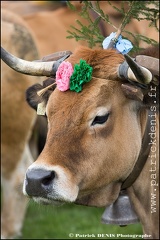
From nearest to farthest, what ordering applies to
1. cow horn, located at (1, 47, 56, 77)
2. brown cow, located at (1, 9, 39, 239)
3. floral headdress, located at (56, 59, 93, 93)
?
floral headdress, located at (56, 59, 93, 93) → cow horn, located at (1, 47, 56, 77) → brown cow, located at (1, 9, 39, 239)

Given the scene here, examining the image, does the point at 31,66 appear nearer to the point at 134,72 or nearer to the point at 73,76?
the point at 73,76

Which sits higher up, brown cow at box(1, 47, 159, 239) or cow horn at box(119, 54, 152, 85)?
cow horn at box(119, 54, 152, 85)

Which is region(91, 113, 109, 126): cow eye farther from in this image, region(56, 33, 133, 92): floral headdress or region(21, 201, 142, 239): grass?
region(21, 201, 142, 239): grass

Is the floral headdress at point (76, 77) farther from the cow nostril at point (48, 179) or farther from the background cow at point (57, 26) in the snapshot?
the background cow at point (57, 26)

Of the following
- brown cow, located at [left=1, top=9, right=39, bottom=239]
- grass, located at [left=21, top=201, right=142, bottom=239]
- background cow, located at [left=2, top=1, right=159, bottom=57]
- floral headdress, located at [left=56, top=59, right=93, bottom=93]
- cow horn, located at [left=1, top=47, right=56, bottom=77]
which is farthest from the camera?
background cow, located at [left=2, top=1, right=159, bottom=57]

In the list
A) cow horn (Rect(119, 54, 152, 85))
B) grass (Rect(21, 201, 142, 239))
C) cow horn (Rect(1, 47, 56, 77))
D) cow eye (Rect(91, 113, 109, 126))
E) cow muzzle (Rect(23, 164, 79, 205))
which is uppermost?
cow horn (Rect(119, 54, 152, 85))

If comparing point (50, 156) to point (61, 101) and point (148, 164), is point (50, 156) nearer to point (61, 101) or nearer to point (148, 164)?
point (61, 101)

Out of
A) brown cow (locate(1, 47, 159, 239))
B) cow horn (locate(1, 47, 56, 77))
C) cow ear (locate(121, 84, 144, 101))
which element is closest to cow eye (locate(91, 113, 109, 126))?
brown cow (locate(1, 47, 159, 239))

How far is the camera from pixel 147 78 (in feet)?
14.7

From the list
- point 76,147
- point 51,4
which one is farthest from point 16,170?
point 51,4

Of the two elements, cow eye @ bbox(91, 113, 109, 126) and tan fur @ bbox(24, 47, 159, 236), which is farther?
cow eye @ bbox(91, 113, 109, 126)

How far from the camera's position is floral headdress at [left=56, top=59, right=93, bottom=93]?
4570 millimetres

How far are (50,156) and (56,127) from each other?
0.21 metres

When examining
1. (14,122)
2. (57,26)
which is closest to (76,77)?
(14,122)
